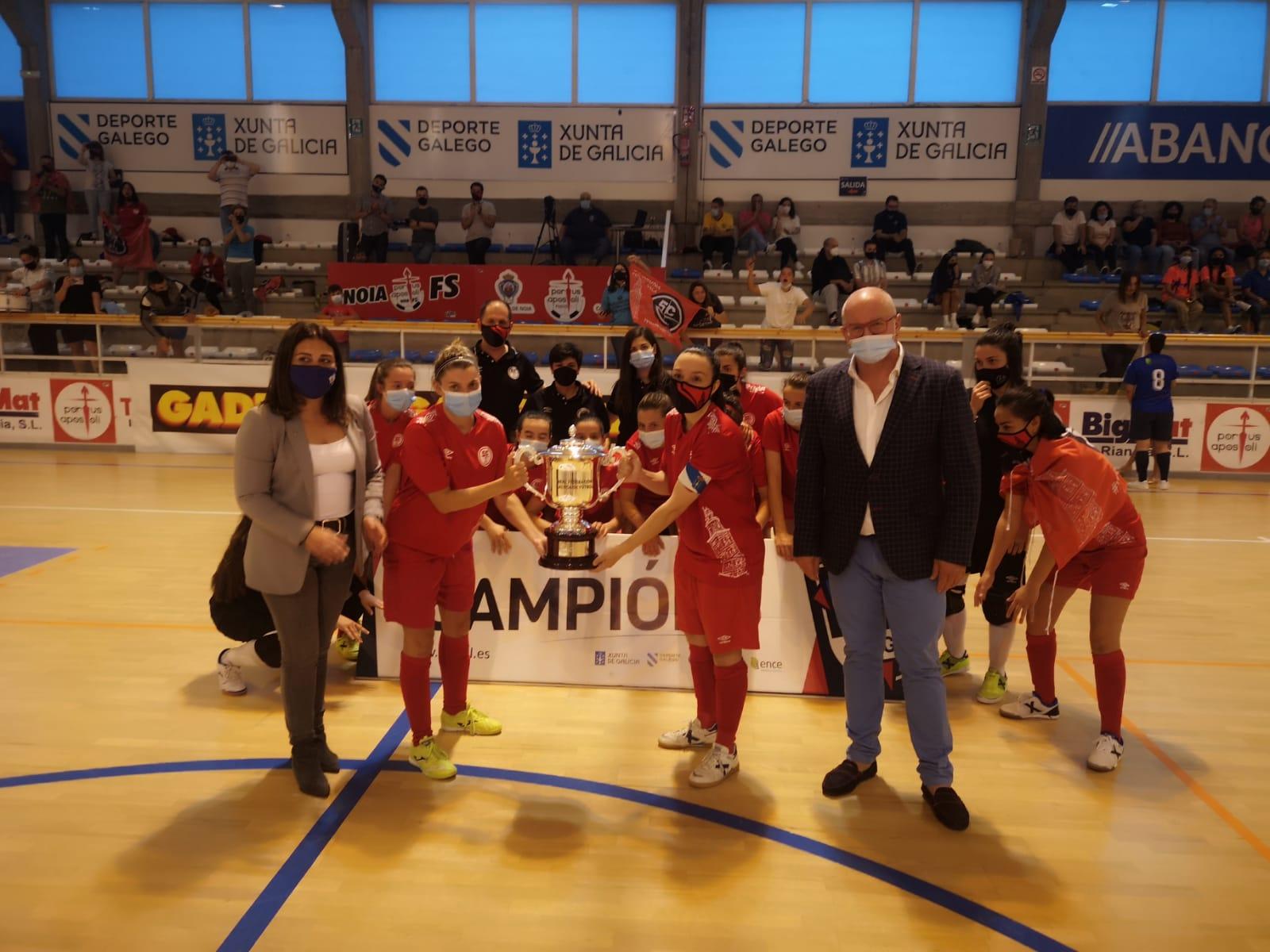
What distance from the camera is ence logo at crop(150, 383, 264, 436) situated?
42.3 feet

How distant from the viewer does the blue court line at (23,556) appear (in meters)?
7.30

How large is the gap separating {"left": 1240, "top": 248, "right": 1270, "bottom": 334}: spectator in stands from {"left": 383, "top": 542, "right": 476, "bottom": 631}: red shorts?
15.6 metres

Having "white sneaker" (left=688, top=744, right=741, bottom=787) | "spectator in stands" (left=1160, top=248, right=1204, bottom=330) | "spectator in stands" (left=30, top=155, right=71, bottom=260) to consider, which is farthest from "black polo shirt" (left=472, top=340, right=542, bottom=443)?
"spectator in stands" (left=30, top=155, right=71, bottom=260)

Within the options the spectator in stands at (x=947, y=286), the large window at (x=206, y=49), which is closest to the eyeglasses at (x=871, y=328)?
the spectator in stands at (x=947, y=286)

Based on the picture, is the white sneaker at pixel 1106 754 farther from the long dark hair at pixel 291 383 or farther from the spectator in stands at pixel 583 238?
the spectator in stands at pixel 583 238

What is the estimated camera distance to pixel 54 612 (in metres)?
6.28

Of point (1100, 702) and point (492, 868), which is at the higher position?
point (1100, 702)

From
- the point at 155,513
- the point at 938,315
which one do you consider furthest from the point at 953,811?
the point at 938,315

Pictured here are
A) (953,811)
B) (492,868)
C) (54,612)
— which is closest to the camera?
(492,868)

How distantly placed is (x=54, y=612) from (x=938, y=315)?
558 inches

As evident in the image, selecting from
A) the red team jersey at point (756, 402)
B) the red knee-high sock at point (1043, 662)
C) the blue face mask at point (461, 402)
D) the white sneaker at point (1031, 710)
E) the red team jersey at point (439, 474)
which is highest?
the blue face mask at point (461, 402)

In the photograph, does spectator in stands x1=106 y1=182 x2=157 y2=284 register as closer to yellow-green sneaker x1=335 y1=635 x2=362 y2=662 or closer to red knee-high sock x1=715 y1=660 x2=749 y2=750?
yellow-green sneaker x1=335 y1=635 x2=362 y2=662

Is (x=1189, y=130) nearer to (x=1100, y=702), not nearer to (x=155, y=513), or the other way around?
(x=1100, y=702)

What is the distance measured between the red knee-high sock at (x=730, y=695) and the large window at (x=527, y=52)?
16.2m
